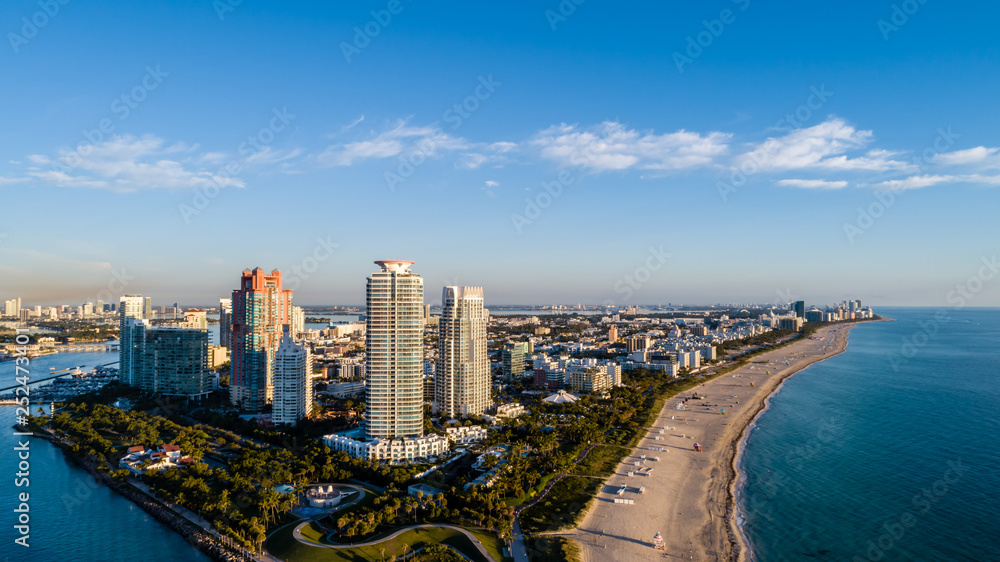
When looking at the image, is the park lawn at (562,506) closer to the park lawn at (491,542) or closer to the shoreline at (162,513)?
the park lawn at (491,542)

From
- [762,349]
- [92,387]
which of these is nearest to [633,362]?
[762,349]

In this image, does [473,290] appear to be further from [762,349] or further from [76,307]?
[76,307]

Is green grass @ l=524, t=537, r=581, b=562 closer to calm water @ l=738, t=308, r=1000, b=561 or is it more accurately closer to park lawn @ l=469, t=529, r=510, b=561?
park lawn @ l=469, t=529, r=510, b=561

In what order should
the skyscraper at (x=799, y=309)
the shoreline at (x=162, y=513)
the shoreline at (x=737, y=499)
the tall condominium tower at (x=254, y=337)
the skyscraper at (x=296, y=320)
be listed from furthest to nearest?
the skyscraper at (x=799, y=309) → the skyscraper at (x=296, y=320) → the tall condominium tower at (x=254, y=337) → the shoreline at (x=737, y=499) → the shoreline at (x=162, y=513)

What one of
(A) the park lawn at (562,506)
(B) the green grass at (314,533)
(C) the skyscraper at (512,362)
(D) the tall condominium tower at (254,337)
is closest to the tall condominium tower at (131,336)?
(D) the tall condominium tower at (254,337)

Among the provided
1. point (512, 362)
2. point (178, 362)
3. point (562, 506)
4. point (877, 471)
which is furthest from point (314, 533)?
point (512, 362)
